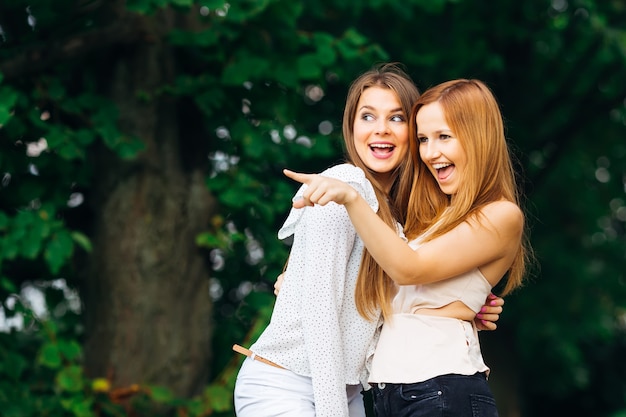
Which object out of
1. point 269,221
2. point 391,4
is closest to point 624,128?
point 391,4

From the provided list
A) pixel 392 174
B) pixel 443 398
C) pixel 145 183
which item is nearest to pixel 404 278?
pixel 443 398

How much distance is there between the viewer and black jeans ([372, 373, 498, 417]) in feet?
8.14

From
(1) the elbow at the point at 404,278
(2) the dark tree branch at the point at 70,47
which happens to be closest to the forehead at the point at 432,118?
(1) the elbow at the point at 404,278

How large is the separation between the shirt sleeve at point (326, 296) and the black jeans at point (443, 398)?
0.50 feet

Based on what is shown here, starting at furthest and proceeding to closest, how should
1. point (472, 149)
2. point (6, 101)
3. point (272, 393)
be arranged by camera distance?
point (6, 101) < point (472, 149) < point (272, 393)

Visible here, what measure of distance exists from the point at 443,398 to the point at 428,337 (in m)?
0.17

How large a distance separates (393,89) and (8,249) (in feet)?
7.90

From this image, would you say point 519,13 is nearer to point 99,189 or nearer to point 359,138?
point 99,189

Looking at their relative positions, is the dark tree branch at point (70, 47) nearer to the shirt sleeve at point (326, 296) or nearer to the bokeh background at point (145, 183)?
the bokeh background at point (145, 183)

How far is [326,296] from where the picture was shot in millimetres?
2486

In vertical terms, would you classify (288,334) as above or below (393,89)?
below

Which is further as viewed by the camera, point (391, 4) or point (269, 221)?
point (391, 4)

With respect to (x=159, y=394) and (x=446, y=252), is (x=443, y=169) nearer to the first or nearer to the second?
(x=446, y=252)

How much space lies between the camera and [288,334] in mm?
2594
